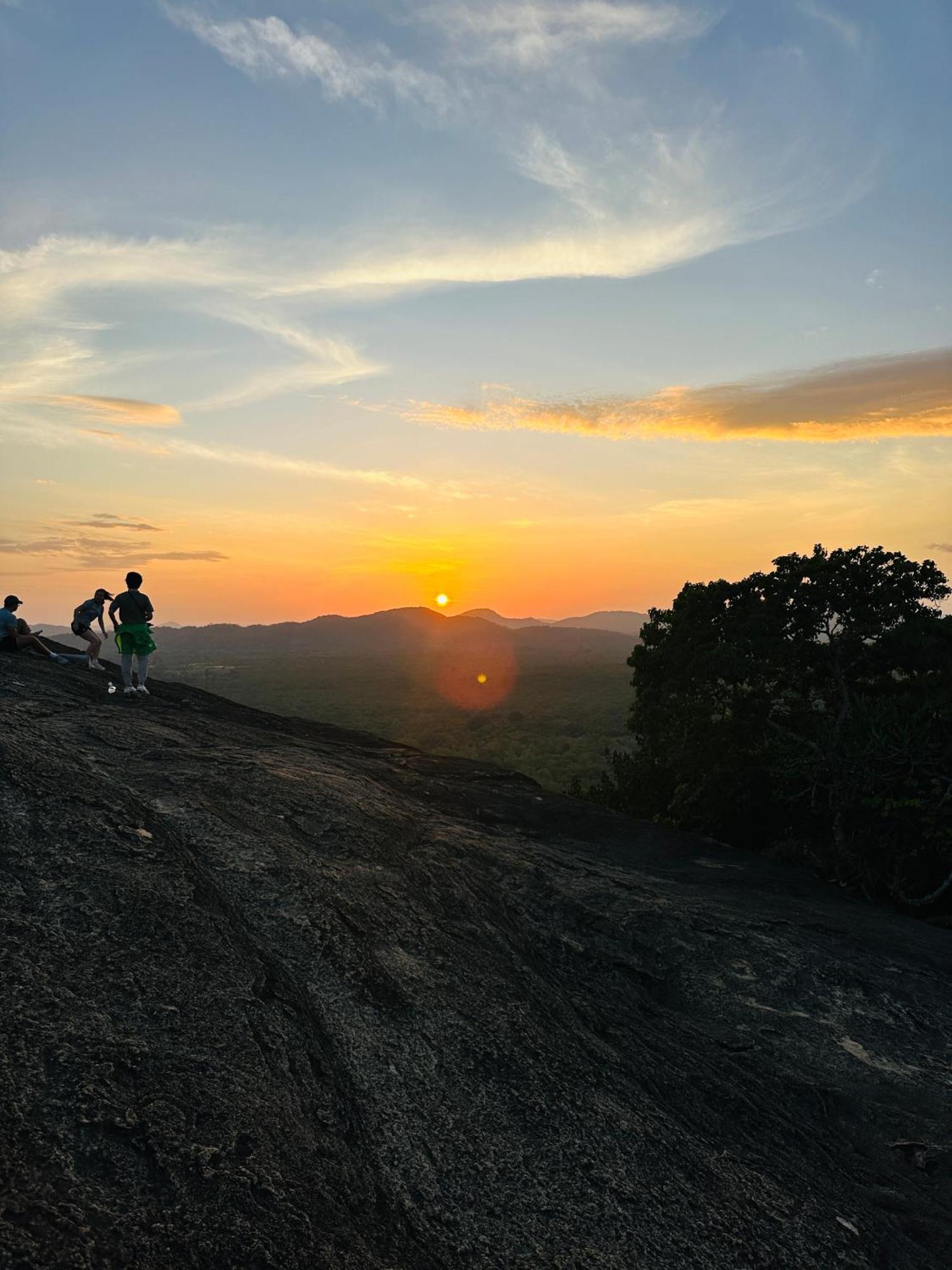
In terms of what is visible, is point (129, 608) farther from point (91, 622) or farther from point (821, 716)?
point (821, 716)

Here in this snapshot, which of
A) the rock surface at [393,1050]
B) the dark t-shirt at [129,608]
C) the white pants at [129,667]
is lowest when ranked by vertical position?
the rock surface at [393,1050]

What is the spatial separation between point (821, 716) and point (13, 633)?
25.4 m

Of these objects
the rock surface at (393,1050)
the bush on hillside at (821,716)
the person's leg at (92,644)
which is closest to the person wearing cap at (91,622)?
the person's leg at (92,644)

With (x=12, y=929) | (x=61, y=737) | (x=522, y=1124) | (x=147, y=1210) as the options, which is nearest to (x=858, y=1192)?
(x=522, y=1124)

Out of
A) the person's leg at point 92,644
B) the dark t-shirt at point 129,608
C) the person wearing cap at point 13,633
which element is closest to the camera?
the dark t-shirt at point 129,608

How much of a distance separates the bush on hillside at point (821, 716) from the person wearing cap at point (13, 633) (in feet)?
68.0

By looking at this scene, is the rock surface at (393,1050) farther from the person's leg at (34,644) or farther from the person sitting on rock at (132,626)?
the person's leg at (34,644)

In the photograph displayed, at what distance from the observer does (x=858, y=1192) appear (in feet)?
27.6

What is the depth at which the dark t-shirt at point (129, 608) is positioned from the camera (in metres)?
18.0

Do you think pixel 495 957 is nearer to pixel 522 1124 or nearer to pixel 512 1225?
pixel 522 1124

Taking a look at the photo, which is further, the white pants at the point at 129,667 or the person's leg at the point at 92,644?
the person's leg at the point at 92,644

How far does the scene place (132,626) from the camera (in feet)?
59.1

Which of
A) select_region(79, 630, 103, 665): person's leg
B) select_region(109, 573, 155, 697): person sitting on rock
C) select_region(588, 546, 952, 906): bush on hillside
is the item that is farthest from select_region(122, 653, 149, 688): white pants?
select_region(588, 546, 952, 906): bush on hillside

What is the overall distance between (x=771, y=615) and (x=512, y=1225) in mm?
23004
